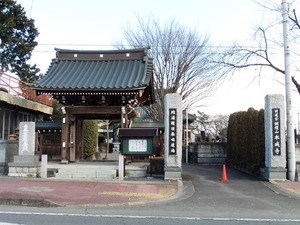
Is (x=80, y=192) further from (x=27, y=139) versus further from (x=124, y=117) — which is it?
(x=124, y=117)

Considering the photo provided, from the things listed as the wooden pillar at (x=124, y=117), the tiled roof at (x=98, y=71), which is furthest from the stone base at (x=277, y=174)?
the wooden pillar at (x=124, y=117)

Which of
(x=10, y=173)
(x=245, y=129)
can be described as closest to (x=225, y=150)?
(x=245, y=129)

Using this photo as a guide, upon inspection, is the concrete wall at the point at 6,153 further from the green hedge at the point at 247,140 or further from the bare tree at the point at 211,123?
the bare tree at the point at 211,123

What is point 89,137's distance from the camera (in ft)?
94.8

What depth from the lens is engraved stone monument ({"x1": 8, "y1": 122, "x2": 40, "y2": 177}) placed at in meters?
16.7

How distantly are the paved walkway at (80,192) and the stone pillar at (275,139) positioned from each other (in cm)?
448

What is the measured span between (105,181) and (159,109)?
17.5 m

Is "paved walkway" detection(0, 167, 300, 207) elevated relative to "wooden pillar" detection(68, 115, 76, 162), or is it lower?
lower

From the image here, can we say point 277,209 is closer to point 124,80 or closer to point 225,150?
point 124,80

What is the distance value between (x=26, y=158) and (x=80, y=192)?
5711mm

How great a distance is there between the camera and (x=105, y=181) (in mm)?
15227

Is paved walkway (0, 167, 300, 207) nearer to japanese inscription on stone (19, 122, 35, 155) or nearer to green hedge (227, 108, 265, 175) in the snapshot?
japanese inscription on stone (19, 122, 35, 155)

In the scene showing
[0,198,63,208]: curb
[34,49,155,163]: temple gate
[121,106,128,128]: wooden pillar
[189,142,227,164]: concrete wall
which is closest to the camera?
[0,198,63,208]: curb

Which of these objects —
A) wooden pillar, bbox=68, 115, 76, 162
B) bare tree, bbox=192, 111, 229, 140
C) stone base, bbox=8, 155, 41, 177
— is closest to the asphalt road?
stone base, bbox=8, 155, 41, 177
